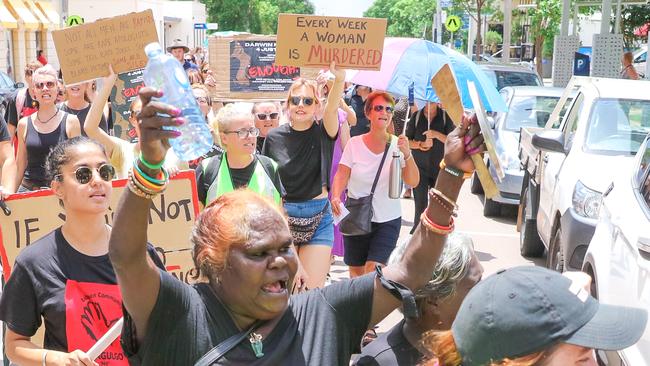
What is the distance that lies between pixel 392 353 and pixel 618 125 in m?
5.76

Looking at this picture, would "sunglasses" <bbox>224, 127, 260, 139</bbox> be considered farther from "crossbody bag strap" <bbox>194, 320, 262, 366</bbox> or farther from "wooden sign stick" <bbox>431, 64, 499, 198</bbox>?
"crossbody bag strap" <bbox>194, 320, 262, 366</bbox>

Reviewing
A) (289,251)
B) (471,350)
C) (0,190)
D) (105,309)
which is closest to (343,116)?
(0,190)

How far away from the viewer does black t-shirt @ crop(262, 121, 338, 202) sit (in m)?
6.29

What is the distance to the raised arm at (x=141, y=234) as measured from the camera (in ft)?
7.61

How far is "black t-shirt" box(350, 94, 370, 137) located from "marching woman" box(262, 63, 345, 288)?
17.0 ft

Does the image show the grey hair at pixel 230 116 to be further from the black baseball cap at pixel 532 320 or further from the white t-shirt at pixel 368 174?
the black baseball cap at pixel 532 320

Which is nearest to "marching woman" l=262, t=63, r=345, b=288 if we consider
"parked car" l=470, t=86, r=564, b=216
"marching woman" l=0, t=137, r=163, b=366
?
"marching woman" l=0, t=137, r=163, b=366

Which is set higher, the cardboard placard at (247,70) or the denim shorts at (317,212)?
the cardboard placard at (247,70)

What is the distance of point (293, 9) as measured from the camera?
135250 mm

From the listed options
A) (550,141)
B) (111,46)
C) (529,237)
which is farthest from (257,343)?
(529,237)

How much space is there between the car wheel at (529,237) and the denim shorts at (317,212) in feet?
12.4

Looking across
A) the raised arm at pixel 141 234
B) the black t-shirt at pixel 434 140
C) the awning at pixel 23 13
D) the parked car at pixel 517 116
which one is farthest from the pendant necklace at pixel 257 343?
the awning at pixel 23 13

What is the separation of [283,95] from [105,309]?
7282mm

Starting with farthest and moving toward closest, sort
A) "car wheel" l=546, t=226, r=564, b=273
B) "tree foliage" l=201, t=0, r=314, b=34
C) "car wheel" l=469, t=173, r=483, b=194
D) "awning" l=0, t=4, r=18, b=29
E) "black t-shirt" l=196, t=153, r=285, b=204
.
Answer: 1. "tree foliage" l=201, t=0, r=314, b=34
2. "awning" l=0, t=4, r=18, b=29
3. "car wheel" l=469, t=173, r=483, b=194
4. "car wheel" l=546, t=226, r=564, b=273
5. "black t-shirt" l=196, t=153, r=285, b=204
